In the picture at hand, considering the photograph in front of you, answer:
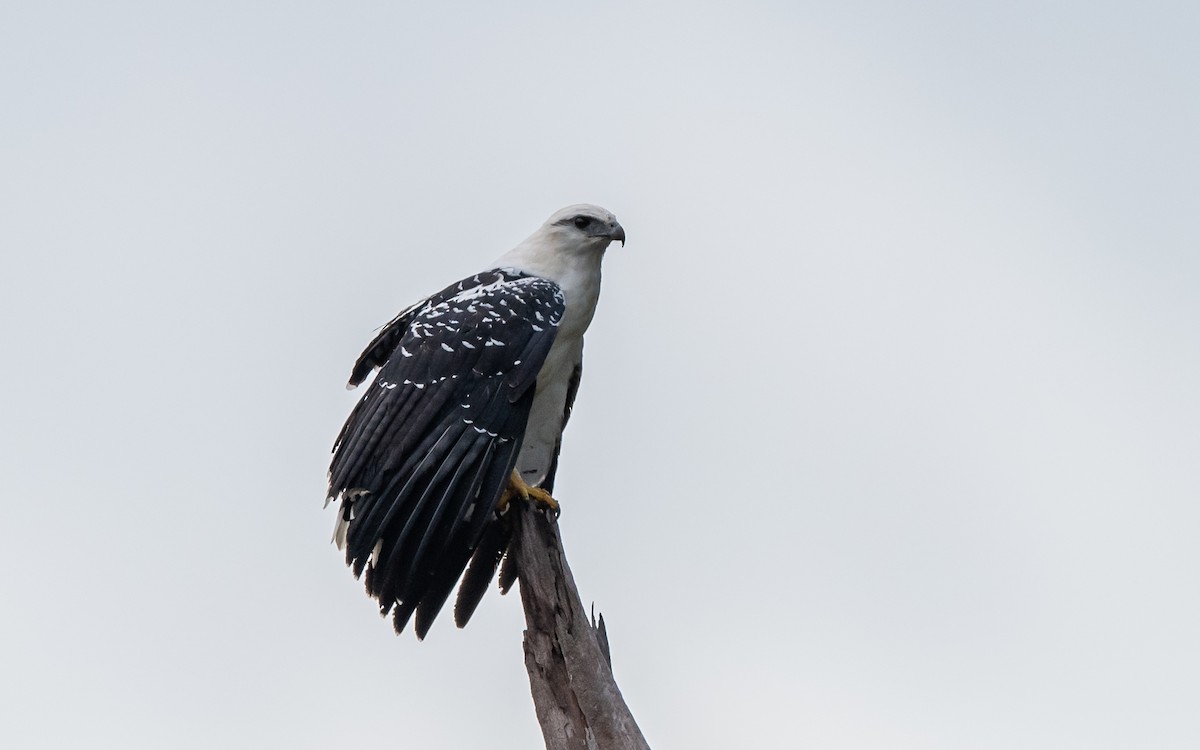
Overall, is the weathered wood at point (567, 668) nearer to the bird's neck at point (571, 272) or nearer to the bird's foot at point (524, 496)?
the bird's foot at point (524, 496)

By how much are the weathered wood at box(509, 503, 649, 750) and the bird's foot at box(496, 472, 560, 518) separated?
1.16 feet

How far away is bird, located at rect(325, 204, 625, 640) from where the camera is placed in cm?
663

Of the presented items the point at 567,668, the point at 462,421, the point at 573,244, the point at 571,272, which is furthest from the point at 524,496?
the point at 573,244

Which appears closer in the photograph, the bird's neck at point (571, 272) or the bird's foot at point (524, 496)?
the bird's foot at point (524, 496)

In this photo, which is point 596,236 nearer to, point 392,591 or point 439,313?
point 439,313

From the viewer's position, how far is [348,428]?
721cm

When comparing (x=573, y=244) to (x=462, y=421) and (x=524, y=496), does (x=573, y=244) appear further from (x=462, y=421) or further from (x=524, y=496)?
(x=524, y=496)

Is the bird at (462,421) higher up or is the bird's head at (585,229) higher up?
the bird's head at (585,229)

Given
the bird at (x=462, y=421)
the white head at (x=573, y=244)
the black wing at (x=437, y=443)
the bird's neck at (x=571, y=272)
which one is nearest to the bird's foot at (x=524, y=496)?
the bird at (x=462, y=421)

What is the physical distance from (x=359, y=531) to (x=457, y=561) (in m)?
0.66

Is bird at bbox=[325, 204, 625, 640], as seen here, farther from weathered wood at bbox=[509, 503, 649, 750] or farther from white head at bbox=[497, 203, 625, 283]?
weathered wood at bbox=[509, 503, 649, 750]

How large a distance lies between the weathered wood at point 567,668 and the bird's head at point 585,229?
2.13 m

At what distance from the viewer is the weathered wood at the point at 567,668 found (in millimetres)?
6059

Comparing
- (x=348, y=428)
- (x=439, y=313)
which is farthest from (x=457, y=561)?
(x=439, y=313)
